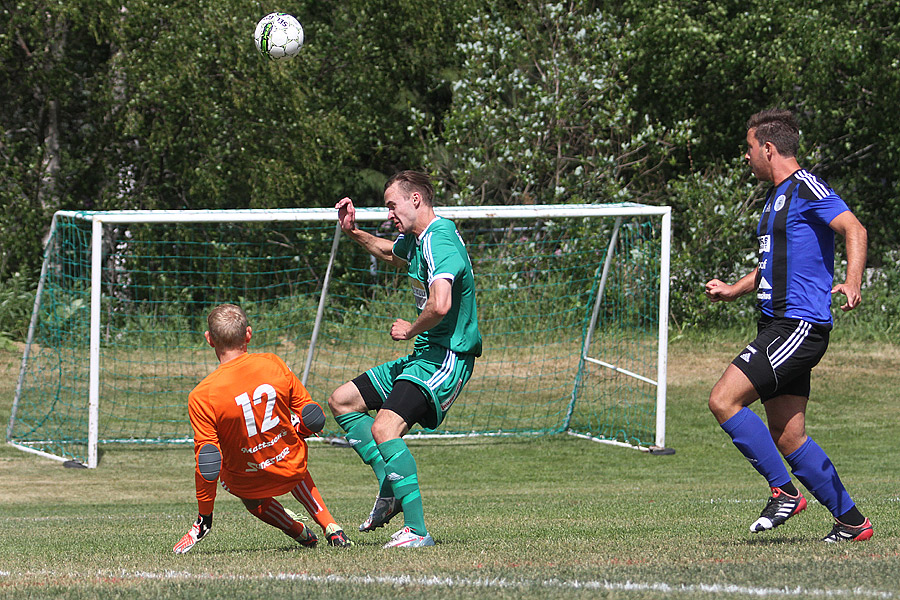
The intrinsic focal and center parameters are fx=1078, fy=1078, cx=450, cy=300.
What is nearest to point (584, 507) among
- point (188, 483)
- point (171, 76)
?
point (188, 483)

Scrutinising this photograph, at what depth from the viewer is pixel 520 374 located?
52.5 feet

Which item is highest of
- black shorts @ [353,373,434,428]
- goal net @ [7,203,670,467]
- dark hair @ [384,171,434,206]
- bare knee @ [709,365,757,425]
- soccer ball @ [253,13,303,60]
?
soccer ball @ [253,13,303,60]

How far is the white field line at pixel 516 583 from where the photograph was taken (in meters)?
3.83

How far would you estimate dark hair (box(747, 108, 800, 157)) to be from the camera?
218 inches

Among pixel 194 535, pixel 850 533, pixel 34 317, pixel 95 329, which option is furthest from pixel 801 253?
pixel 34 317

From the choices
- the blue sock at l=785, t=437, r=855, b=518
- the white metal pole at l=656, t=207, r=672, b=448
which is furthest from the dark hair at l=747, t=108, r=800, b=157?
the white metal pole at l=656, t=207, r=672, b=448

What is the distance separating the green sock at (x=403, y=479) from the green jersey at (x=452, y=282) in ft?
1.96

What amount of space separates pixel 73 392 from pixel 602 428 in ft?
22.7

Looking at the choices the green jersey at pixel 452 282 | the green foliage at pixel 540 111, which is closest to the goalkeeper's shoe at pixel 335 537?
the green jersey at pixel 452 282

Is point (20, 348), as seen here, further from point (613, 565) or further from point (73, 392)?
point (613, 565)

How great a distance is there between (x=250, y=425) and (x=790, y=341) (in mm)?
2667

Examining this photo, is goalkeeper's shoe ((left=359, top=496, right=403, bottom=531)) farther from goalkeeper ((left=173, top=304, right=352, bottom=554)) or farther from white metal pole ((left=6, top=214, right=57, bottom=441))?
white metal pole ((left=6, top=214, right=57, bottom=441))

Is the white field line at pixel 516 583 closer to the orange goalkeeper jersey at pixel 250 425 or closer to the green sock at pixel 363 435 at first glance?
the orange goalkeeper jersey at pixel 250 425

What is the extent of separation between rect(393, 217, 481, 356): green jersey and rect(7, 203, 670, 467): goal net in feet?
19.8
